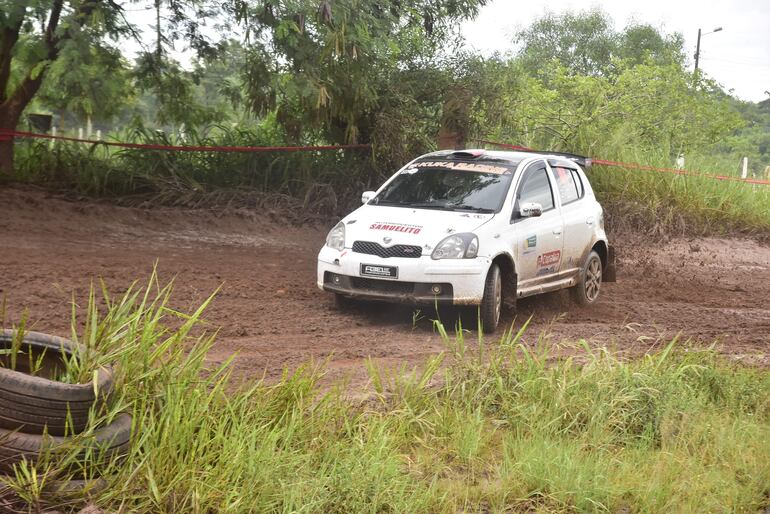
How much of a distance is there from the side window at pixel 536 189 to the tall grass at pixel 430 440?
3336mm

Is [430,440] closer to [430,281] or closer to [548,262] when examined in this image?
[430,281]

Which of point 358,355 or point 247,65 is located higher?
point 247,65

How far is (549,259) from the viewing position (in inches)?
420

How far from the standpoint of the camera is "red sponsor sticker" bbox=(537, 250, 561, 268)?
→ 34.4 feet

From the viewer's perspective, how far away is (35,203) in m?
14.2

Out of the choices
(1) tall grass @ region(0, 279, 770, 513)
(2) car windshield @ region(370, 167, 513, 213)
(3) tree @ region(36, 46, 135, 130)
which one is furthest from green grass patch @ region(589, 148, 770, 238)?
(1) tall grass @ region(0, 279, 770, 513)

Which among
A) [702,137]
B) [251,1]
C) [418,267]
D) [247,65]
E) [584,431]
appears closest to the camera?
[584,431]

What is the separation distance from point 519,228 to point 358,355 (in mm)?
2569

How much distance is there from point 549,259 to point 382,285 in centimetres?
213

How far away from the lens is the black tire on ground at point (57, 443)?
4.70 metres

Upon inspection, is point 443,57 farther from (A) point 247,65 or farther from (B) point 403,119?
(A) point 247,65

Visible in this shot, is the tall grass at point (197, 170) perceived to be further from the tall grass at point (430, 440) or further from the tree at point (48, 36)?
the tall grass at point (430, 440)

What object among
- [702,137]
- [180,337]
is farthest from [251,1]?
[702,137]

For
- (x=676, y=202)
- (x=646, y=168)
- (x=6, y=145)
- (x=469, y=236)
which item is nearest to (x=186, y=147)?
(x=6, y=145)
